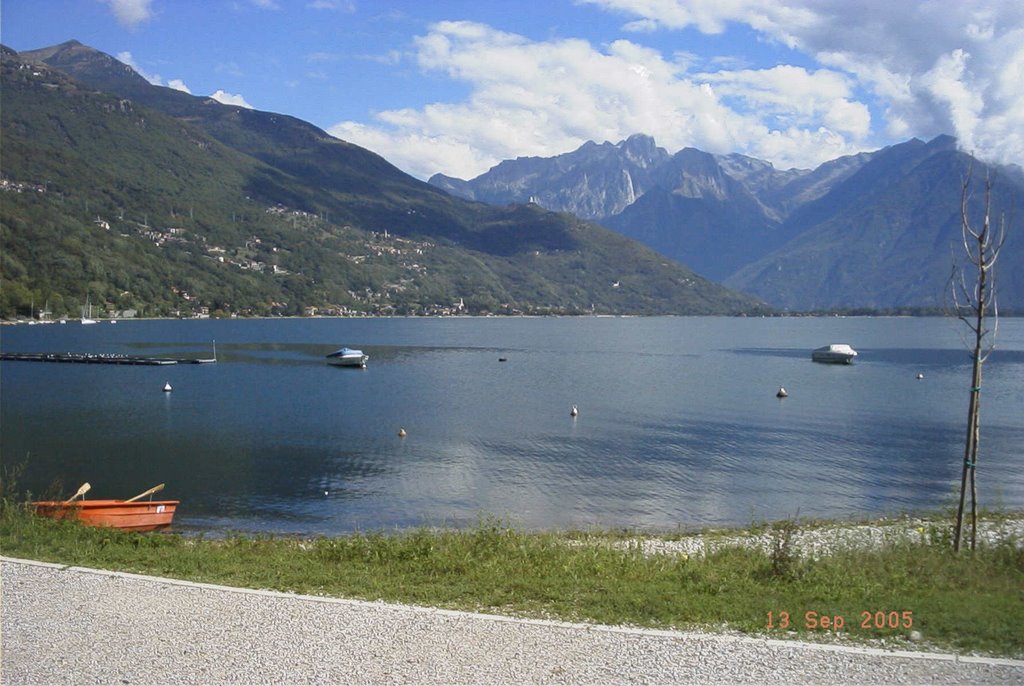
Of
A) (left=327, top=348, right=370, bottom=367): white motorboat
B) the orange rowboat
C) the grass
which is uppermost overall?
the grass

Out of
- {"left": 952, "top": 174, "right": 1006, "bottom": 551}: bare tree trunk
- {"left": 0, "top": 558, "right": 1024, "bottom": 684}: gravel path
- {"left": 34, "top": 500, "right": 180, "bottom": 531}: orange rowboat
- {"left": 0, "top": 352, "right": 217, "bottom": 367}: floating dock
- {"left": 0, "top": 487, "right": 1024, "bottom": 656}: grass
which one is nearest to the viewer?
{"left": 0, "top": 558, "right": 1024, "bottom": 684}: gravel path

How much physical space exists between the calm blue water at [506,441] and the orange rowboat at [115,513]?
273 cm

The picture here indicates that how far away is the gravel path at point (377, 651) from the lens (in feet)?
25.6

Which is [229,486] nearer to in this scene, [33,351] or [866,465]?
[866,465]

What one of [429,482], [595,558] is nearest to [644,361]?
[429,482]

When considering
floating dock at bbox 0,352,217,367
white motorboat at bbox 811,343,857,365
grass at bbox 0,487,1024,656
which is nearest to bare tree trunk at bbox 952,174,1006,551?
grass at bbox 0,487,1024,656

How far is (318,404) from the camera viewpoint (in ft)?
183

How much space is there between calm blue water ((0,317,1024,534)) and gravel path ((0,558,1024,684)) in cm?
1440

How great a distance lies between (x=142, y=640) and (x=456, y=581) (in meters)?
4.19

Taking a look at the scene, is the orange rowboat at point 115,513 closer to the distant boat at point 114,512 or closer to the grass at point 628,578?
the distant boat at point 114,512

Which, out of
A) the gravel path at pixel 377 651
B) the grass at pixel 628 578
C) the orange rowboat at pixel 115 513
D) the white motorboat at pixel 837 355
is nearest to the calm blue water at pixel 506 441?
the orange rowboat at pixel 115 513

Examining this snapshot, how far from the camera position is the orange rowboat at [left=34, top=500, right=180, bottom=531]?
56.9 feet

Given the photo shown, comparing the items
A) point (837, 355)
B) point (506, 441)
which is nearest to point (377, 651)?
→ point (506, 441)

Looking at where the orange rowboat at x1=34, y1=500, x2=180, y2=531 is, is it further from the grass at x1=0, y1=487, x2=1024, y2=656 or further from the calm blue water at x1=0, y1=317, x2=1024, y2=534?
the calm blue water at x1=0, y1=317, x2=1024, y2=534
